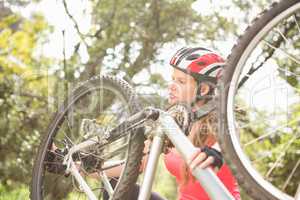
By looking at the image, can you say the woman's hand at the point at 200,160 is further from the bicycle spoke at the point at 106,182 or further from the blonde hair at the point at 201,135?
the bicycle spoke at the point at 106,182

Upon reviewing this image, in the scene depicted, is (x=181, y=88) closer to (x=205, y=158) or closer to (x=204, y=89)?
(x=204, y=89)

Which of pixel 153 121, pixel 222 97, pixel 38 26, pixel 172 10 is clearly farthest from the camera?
pixel 38 26

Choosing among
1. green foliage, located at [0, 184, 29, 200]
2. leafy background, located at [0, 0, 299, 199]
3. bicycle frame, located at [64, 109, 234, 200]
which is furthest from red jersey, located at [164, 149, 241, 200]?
leafy background, located at [0, 0, 299, 199]

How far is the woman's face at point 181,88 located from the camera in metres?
1.99

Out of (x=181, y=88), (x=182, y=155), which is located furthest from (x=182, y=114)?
(x=182, y=155)

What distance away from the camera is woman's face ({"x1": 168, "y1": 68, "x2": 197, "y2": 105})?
1.99 m

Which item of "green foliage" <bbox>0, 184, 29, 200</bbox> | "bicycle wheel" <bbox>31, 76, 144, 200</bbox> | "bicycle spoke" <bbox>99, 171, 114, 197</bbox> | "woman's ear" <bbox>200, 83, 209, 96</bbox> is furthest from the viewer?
"green foliage" <bbox>0, 184, 29, 200</bbox>

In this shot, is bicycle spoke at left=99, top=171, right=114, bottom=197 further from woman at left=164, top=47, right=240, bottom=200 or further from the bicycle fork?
the bicycle fork

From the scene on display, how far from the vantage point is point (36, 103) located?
17.2ft

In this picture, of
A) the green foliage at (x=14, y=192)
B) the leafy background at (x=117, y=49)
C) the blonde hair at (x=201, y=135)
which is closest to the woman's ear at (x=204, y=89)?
the blonde hair at (x=201, y=135)

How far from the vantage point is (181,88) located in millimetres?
2000

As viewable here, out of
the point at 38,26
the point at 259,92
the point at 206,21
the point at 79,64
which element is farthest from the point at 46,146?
the point at 38,26

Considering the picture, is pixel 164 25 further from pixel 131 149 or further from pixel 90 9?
pixel 131 149

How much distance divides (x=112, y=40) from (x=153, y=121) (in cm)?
330
